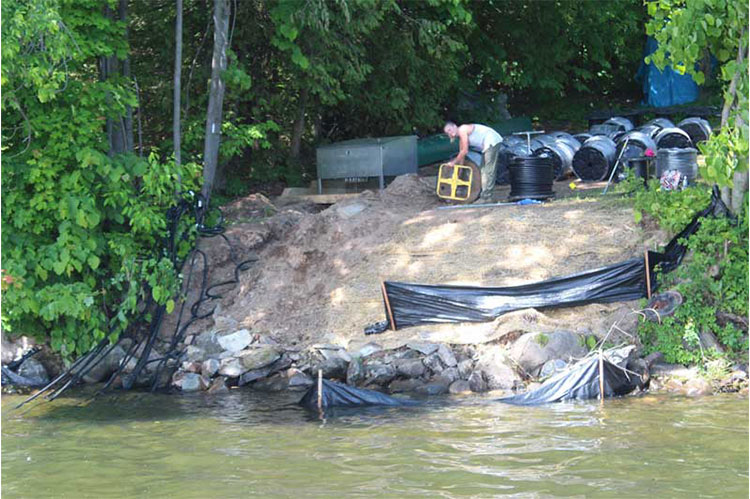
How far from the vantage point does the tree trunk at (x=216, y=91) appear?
1580 cm

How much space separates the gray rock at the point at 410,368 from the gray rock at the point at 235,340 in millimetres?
2236

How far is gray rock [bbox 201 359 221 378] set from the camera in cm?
1270

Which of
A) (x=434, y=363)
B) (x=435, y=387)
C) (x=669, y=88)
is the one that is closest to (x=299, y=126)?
(x=434, y=363)

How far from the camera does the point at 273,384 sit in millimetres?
12508

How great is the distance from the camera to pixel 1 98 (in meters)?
11.9

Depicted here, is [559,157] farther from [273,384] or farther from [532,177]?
[273,384]

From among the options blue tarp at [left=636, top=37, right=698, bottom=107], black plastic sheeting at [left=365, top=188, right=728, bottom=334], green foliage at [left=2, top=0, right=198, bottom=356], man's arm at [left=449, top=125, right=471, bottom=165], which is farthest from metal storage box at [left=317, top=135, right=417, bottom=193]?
blue tarp at [left=636, top=37, right=698, bottom=107]

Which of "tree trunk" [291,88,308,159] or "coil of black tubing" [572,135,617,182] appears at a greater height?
"tree trunk" [291,88,308,159]

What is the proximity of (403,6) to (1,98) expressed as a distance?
1015 centimetres

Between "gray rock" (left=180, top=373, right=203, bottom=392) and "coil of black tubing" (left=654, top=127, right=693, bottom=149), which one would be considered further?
"coil of black tubing" (left=654, top=127, right=693, bottom=149)

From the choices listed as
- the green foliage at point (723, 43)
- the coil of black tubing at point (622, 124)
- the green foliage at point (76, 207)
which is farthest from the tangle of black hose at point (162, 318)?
the coil of black tubing at point (622, 124)

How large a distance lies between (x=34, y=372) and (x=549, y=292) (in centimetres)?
684

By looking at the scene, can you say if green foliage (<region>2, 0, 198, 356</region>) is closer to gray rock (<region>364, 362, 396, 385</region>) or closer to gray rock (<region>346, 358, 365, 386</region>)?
gray rock (<region>346, 358, 365, 386</region>)

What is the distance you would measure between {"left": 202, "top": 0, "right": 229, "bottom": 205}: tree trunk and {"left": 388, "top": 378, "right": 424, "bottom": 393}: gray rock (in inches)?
209
